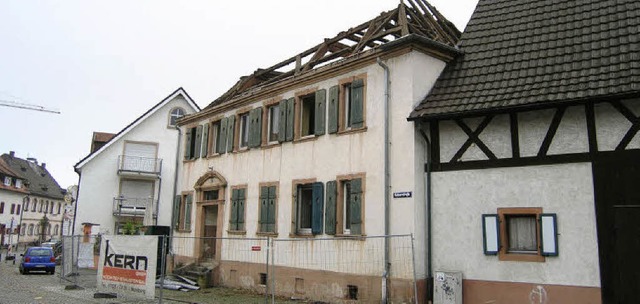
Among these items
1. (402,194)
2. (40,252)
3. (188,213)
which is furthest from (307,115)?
(40,252)

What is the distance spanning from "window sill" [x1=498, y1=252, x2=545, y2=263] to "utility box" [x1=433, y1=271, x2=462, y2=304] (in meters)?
1.01

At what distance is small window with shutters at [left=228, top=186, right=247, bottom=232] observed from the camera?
19234 millimetres

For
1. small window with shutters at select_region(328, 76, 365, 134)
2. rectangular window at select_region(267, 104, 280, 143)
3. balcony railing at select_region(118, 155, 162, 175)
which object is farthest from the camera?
balcony railing at select_region(118, 155, 162, 175)

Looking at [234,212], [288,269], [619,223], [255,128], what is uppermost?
[255,128]

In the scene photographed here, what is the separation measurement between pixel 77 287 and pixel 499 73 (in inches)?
578

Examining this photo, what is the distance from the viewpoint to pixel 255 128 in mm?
19234

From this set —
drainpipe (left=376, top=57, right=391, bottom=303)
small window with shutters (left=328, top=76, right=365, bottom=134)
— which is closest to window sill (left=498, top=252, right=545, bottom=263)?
drainpipe (left=376, top=57, right=391, bottom=303)

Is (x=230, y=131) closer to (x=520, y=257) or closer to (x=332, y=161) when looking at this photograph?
(x=332, y=161)

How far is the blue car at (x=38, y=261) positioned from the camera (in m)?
26.0

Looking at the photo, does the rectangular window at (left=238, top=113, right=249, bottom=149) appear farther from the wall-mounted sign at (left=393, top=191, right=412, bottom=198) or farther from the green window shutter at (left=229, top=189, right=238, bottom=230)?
the wall-mounted sign at (left=393, top=191, right=412, bottom=198)

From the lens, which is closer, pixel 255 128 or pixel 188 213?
pixel 255 128

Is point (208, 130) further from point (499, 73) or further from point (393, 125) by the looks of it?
point (499, 73)

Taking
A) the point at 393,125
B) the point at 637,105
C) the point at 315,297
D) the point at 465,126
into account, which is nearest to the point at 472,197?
the point at 465,126

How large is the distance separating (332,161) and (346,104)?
5.42ft
